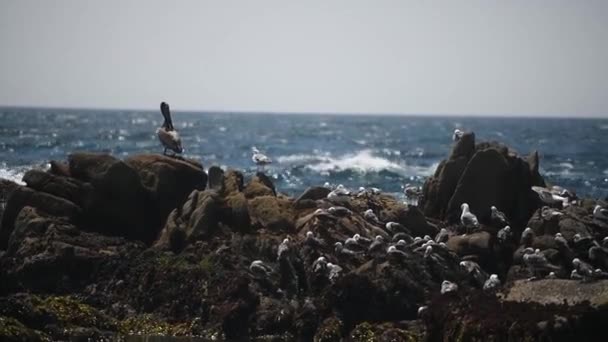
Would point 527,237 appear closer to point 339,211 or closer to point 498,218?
point 498,218

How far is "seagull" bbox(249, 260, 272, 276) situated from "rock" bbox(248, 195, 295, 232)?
213 centimetres

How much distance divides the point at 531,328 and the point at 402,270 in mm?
3930

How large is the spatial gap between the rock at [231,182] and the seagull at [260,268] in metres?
3.81

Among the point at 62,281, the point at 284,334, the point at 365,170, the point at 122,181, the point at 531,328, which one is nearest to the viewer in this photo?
the point at 531,328

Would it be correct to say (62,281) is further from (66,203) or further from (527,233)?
(527,233)

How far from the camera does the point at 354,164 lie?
51469mm

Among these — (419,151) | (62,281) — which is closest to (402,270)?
(62,281)

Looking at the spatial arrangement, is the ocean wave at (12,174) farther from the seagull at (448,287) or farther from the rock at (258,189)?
the seagull at (448,287)

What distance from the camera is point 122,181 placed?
22.2 meters

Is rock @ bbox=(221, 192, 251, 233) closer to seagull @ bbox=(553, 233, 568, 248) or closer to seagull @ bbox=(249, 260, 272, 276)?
seagull @ bbox=(249, 260, 272, 276)

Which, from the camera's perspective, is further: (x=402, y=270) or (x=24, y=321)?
(x=402, y=270)

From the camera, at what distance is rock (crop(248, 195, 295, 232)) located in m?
21.2

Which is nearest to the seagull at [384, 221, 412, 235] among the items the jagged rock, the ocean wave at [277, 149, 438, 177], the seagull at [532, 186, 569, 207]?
the seagull at [532, 186, 569, 207]

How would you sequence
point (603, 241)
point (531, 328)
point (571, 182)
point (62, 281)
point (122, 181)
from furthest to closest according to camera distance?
point (571, 182), point (122, 181), point (603, 241), point (62, 281), point (531, 328)
